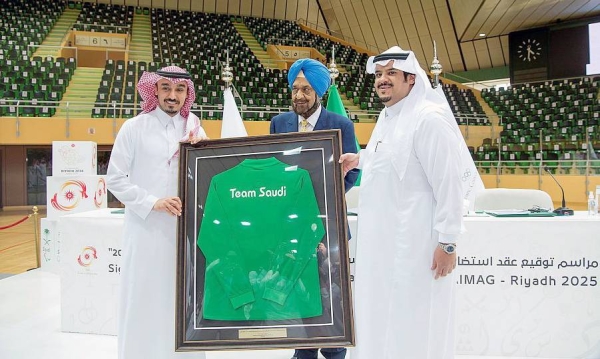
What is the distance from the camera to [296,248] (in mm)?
2000

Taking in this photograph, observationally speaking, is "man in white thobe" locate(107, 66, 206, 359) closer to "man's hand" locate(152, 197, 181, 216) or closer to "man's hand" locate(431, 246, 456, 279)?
"man's hand" locate(152, 197, 181, 216)

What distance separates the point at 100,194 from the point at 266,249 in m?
4.35

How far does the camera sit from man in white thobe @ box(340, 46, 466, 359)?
192cm

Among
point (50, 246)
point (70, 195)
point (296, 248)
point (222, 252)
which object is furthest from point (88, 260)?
point (70, 195)

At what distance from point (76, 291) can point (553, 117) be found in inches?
527

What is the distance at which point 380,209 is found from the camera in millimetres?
2047

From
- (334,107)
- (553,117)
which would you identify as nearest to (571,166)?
(553,117)

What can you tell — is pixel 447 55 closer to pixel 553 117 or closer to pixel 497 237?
pixel 553 117

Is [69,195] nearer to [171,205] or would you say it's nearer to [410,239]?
[171,205]

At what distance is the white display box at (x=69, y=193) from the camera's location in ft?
18.3

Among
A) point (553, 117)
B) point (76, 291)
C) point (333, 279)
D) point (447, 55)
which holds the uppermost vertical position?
point (447, 55)

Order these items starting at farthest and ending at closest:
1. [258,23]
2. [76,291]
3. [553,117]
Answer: [258,23]
[553,117]
[76,291]

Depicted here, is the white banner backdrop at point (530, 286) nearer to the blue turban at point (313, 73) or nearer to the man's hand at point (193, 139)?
the blue turban at point (313, 73)

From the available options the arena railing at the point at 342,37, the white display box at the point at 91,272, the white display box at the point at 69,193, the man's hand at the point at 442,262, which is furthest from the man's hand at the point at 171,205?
the arena railing at the point at 342,37
